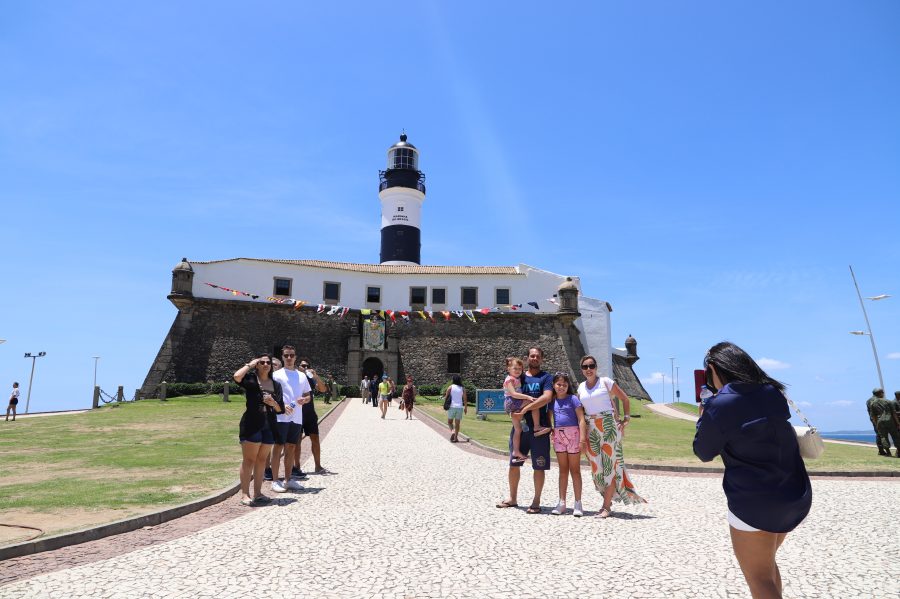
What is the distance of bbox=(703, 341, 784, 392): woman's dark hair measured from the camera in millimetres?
2955

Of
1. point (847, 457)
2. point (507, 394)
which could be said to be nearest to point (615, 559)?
point (507, 394)

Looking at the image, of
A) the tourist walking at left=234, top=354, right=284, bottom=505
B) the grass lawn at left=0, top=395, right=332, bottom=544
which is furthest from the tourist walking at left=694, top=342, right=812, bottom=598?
the grass lawn at left=0, top=395, right=332, bottom=544

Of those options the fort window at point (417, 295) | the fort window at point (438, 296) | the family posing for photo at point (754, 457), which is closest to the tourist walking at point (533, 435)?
the family posing for photo at point (754, 457)

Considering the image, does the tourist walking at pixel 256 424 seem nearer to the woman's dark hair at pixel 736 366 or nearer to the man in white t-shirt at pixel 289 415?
the man in white t-shirt at pixel 289 415

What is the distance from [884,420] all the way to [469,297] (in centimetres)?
2877

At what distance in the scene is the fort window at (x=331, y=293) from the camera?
1553 inches

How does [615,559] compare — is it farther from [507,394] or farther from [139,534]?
[139,534]

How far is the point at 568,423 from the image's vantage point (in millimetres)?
6820

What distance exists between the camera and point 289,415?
808cm

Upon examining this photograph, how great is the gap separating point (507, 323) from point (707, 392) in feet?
120

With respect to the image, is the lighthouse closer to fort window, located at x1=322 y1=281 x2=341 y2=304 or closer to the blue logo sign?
fort window, located at x1=322 y1=281 x2=341 y2=304

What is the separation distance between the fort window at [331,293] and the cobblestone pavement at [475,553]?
105ft

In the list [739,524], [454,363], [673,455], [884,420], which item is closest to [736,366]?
[739,524]

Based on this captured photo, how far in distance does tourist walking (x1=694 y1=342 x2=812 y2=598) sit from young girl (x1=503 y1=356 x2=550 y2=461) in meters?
4.01
